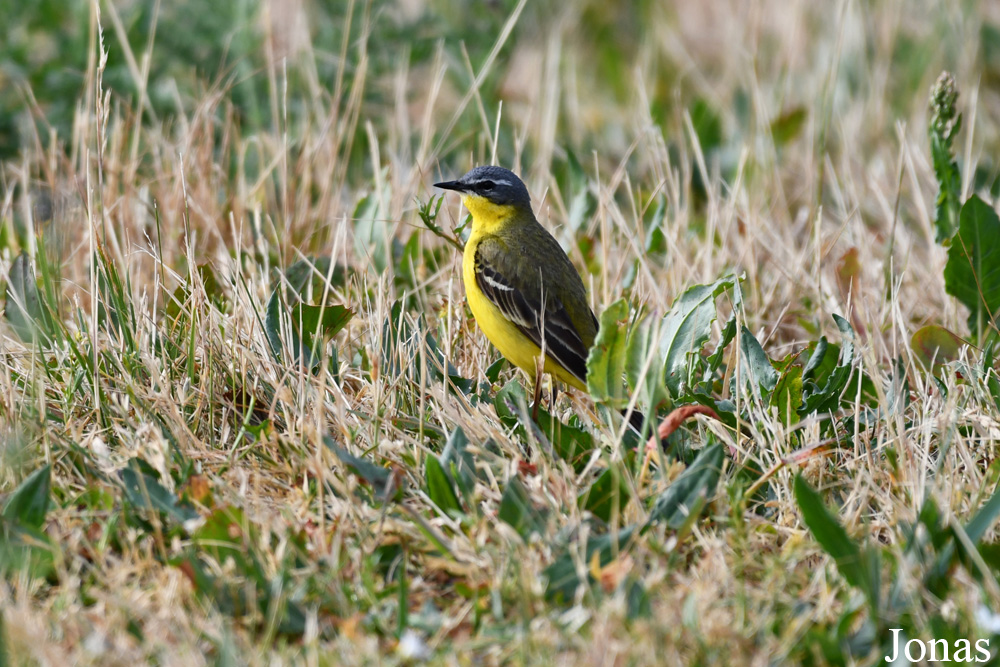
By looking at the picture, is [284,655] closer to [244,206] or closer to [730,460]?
[730,460]

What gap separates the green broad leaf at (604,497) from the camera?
3.00 metres

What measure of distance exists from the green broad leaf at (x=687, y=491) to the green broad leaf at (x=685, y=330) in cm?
74

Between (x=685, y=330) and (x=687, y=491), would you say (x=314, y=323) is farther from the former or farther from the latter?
(x=687, y=491)

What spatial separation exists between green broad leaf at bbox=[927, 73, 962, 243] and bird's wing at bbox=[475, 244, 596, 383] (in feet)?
5.21

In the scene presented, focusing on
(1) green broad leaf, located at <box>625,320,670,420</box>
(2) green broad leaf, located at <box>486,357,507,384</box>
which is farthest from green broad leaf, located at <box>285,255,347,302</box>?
(1) green broad leaf, located at <box>625,320,670,420</box>

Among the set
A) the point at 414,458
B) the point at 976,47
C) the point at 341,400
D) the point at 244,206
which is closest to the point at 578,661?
the point at 414,458

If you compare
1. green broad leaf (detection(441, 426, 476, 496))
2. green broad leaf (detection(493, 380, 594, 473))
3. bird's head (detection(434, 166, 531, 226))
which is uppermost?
bird's head (detection(434, 166, 531, 226))

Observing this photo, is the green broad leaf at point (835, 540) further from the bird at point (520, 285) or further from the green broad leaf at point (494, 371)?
the green broad leaf at point (494, 371)

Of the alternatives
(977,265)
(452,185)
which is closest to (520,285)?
(452,185)

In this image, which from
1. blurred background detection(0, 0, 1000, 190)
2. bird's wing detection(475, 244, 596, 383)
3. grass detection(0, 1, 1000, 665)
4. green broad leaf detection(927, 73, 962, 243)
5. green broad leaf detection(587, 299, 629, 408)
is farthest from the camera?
blurred background detection(0, 0, 1000, 190)

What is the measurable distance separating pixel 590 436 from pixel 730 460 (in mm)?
461

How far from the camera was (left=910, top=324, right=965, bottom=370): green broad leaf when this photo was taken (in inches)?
164

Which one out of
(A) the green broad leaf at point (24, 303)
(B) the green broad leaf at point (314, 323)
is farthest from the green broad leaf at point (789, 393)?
(A) the green broad leaf at point (24, 303)

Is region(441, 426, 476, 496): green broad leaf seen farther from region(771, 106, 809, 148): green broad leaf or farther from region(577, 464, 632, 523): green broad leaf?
region(771, 106, 809, 148): green broad leaf
